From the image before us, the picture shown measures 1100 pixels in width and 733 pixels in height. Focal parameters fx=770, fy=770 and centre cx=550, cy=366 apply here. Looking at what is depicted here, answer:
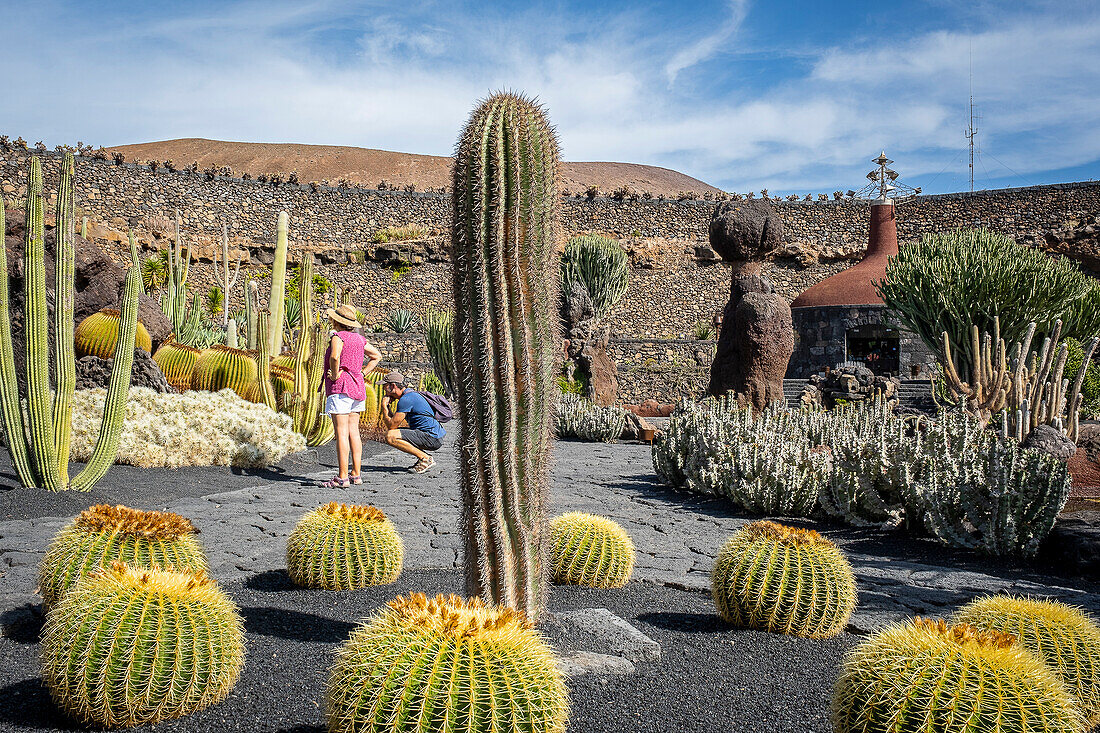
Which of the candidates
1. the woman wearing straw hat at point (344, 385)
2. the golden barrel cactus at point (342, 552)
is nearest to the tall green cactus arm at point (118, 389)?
the woman wearing straw hat at point (344, 385)

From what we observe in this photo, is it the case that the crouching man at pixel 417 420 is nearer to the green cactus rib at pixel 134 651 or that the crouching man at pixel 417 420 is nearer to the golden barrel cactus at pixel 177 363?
the golden barrel cactus at pixel 177 363

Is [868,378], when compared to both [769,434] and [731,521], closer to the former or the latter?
[769,434]

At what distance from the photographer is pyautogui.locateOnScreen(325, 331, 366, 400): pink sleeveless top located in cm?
683

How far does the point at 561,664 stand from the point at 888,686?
3.45 feet

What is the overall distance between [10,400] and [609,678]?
492 centimetres

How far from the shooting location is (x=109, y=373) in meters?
8.39

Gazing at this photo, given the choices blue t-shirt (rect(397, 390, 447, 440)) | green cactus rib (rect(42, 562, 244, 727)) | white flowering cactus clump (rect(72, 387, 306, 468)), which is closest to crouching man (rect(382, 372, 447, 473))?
blue t-shirt (rect(397, 390, 447, 440))

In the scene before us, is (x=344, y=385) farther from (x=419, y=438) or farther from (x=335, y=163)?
(x=335, y=163)

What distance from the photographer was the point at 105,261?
32.2ft

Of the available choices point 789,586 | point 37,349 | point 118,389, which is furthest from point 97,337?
point 789,586

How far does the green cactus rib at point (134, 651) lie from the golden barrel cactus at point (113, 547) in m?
0.55

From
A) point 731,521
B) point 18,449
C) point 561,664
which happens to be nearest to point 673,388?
point 731,521

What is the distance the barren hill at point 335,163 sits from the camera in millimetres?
66750

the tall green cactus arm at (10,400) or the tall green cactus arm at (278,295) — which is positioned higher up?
the tall green cactus arm at (278,295)
